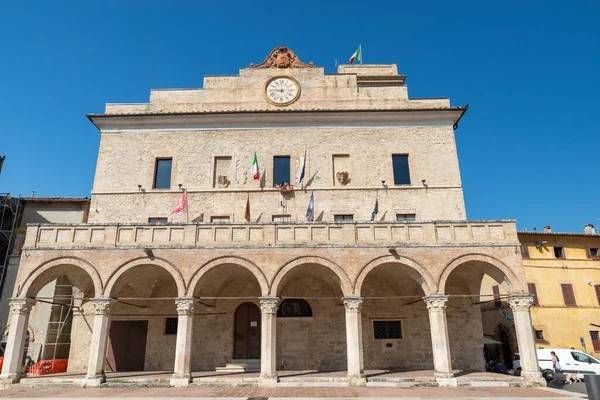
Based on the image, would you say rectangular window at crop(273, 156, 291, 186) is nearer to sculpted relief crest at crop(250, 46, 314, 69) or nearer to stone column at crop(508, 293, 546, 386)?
sculpted relief crest at crop(250, 46, 314, 69)

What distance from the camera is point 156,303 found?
19.1 metres

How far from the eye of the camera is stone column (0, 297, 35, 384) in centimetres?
1469

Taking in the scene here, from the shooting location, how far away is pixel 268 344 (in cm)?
1480

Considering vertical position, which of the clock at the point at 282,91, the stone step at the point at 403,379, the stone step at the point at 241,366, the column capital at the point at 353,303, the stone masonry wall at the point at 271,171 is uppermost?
the clock at the point at 282,91

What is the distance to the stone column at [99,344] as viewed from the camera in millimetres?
14633

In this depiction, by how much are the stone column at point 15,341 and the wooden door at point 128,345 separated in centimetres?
411

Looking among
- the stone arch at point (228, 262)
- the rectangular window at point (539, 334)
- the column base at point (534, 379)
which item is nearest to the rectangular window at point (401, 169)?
the stone arch at point (228, 262)

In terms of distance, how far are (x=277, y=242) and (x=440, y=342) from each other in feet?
23.9

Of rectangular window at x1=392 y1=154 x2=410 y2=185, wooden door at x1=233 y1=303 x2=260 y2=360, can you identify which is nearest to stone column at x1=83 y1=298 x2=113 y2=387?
wooden door at x1=233 y1=303 x2=260 y2=360

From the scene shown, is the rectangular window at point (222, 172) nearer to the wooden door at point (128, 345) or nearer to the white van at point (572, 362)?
the wooden door at point (128, 345)

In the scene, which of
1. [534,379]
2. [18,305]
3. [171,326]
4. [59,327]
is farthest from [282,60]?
[534,379]

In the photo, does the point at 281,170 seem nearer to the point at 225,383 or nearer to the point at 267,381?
the point at 267,381

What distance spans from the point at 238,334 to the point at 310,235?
648 cm

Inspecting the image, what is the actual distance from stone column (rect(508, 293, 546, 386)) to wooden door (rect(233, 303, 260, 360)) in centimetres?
1100
